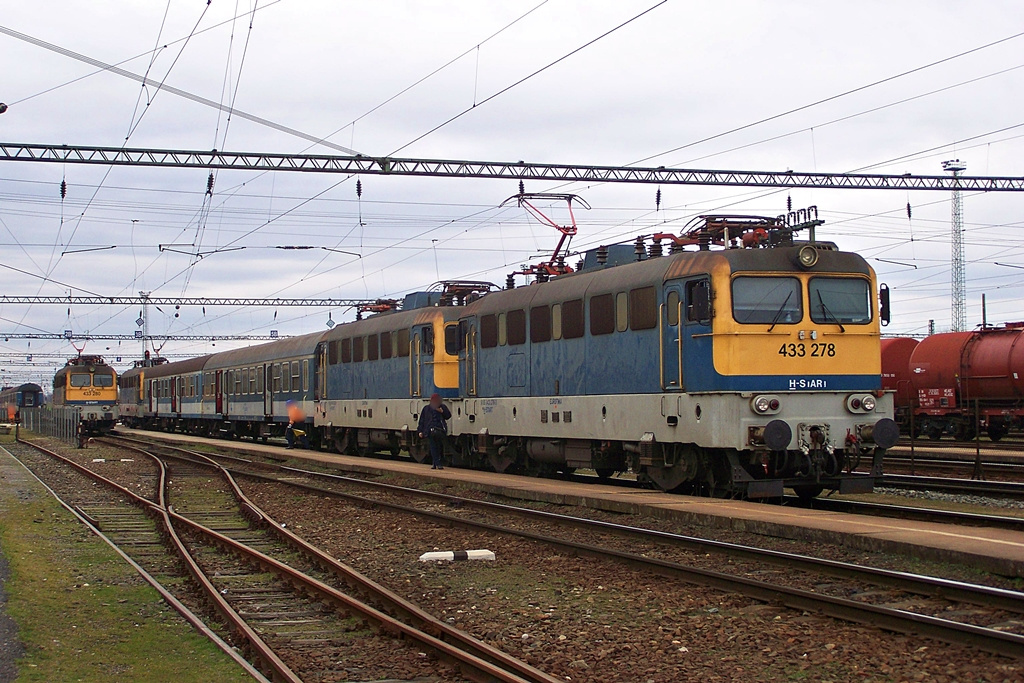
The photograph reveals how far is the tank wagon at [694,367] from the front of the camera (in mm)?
15648

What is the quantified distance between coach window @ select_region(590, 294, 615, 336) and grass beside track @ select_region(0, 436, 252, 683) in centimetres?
848

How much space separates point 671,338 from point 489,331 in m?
7.43

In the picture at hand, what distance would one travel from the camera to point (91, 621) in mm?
9758

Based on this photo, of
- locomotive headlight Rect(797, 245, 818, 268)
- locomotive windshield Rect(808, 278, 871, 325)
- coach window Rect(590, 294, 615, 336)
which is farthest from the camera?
coach window Rect(590, 294, 615, 336)

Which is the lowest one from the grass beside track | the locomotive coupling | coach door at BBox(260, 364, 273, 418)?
the grass beside track

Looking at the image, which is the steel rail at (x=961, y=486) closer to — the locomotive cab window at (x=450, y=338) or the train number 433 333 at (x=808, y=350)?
the train number 433 333 at (x=808, y=350)

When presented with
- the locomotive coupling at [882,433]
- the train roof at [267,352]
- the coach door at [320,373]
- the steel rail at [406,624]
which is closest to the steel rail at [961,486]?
the locomotive coupling at [882,433]

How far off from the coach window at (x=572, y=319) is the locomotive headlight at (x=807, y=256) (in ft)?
15.0

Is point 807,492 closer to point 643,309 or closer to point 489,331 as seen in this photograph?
point 643,309

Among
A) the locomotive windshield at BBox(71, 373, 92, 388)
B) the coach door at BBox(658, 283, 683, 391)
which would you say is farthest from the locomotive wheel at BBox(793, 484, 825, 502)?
the locomotive windshield at BBox(71, 373, 92, 388)

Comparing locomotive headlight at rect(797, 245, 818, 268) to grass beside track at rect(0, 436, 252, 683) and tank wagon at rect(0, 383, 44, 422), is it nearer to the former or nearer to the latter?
grass beside track at rect(0, 436, 252, 683)

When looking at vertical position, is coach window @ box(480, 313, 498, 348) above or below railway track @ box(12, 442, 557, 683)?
above

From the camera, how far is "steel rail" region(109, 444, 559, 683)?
24.3 ft

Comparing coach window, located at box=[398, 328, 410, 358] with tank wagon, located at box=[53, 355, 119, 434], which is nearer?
coach window, located at box=[398, 328, 410, 358]
